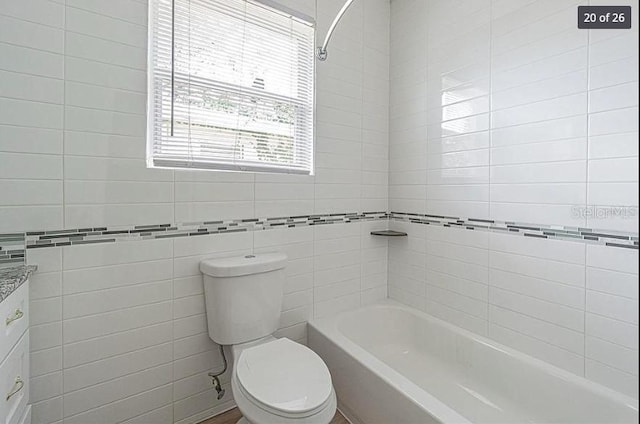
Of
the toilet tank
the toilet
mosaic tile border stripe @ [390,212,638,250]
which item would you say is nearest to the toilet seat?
the toilet

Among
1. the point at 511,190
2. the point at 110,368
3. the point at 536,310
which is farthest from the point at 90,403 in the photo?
the point at 511,190

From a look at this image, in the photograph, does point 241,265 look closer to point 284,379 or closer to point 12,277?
point 284,379

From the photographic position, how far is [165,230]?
1516mm

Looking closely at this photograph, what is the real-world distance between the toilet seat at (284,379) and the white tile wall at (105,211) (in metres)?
0.40

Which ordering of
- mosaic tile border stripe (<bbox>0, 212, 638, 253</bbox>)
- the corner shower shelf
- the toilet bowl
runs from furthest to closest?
1. the corner shower shelf
2. mosaic tile border stripe (<bbox>0, 212, 638, 253</bbox>)
3. the toilet bowl

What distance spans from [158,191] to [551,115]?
183 centimetres

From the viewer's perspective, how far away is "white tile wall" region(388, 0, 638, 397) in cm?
127

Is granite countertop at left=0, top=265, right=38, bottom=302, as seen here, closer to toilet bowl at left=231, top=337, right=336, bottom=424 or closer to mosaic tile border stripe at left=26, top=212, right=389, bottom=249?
mosaic tile border stripe at left=26, top=212, right=389, bottom=249

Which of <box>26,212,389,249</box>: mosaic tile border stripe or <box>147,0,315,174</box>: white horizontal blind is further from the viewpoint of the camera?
<box>147,0,315,174</box>: white horizontal blind

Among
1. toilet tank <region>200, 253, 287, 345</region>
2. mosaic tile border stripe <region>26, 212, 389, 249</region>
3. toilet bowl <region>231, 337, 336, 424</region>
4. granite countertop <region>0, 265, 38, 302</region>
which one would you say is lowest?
toilet bowl <region>231, 337, 336, 424</region>

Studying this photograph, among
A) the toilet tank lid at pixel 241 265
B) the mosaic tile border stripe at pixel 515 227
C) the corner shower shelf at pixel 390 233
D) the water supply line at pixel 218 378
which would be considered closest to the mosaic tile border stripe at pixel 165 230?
the toilet tank lid at pixel 241 265

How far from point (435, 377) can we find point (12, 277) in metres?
2.00

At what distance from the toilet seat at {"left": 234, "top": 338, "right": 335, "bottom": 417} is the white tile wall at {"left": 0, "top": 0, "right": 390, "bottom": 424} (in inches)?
15.9

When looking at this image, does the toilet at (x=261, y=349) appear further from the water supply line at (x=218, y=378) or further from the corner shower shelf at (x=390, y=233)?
the corner shower shelf at (x=390, y=233)
